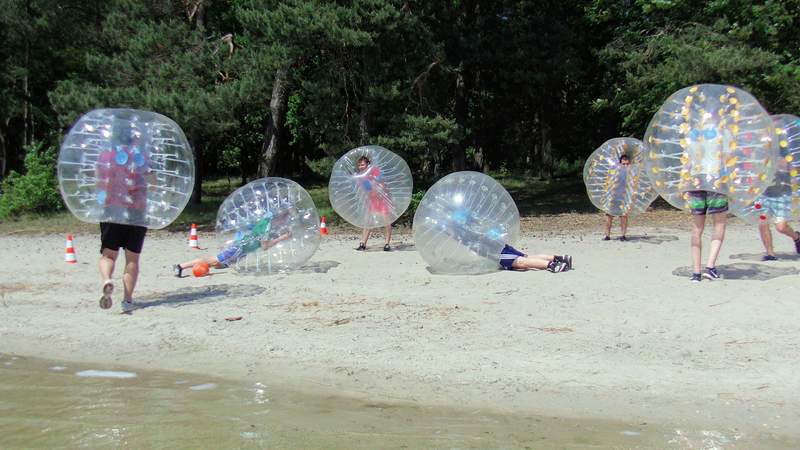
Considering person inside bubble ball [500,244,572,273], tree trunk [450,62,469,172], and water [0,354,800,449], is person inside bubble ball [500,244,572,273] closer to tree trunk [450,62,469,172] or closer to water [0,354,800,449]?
water [0,354,800,449]

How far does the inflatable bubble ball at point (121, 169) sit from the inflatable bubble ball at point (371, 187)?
4.47m

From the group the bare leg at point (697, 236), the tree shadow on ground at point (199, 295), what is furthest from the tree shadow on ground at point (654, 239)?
the tree shadow on ground at point (199, 295)

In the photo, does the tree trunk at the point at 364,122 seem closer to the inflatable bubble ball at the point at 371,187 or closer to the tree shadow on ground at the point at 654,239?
the inflatable bubble ball at the point at 371,187

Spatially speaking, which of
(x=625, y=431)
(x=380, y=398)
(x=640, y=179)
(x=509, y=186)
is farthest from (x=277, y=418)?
(x=509, y=186)

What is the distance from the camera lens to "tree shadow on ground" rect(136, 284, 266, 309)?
9.34m

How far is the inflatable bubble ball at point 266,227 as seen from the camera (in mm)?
10562

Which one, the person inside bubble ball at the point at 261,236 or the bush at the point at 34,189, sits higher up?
the bush at the point at 34,189

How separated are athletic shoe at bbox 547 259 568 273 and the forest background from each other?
8588mm

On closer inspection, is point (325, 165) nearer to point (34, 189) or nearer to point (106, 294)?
point (34, 189)

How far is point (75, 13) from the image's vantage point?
70.5 feet

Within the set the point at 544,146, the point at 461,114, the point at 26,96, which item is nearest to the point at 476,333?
the point at 461,114

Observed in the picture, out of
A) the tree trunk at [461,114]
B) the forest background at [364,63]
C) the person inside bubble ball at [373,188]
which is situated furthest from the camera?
the tree trunk at [461,114]

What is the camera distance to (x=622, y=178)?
13734 mm

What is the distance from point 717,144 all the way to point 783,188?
7.14 feet
